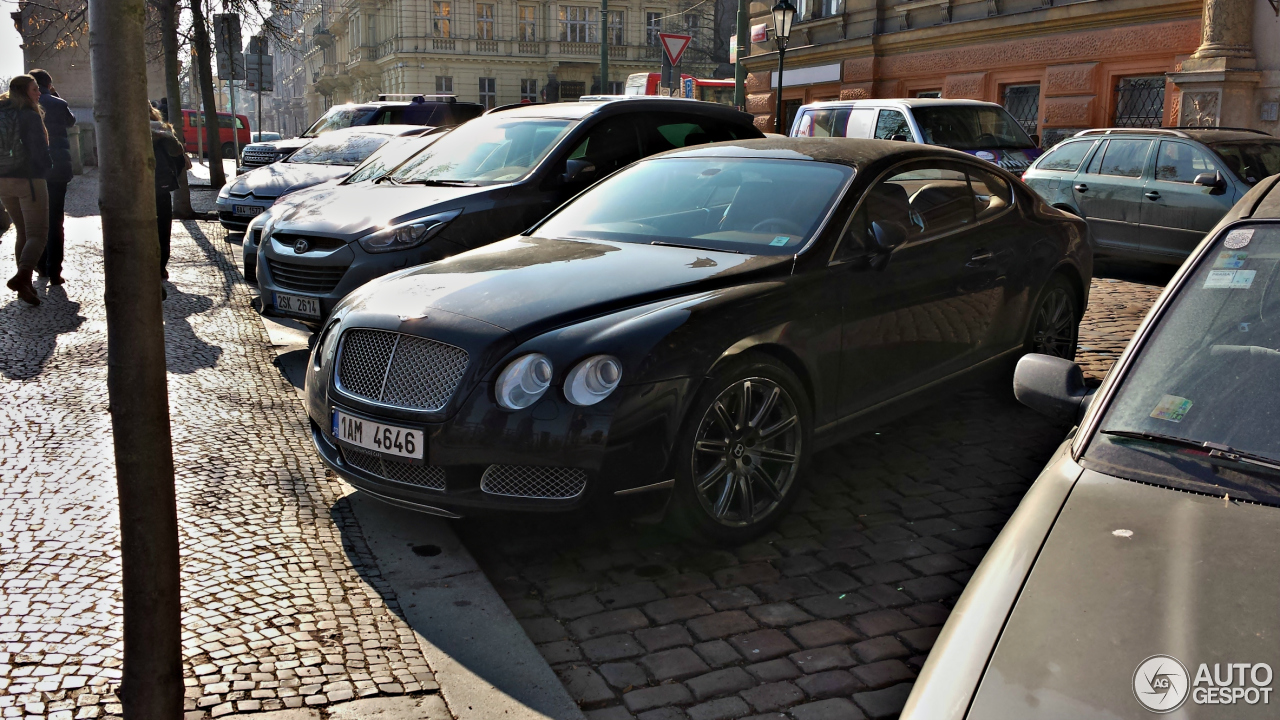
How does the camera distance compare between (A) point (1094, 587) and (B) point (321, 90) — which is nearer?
(A) point (1094, 587)

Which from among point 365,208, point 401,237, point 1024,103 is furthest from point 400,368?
point 1024,103

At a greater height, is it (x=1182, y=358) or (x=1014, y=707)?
(x=1182, y=358)

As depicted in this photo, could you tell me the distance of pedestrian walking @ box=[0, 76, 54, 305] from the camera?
917 centimetres

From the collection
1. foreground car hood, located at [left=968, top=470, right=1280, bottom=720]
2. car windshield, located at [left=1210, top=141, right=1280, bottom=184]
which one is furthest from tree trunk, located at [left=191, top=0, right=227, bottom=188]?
foreground car hood, located at [left=968, top=470, right=1280, bottom=720]

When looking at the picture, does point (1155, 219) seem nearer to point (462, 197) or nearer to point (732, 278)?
point (462, 197)

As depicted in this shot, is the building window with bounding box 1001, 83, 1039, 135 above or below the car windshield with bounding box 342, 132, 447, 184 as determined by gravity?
above

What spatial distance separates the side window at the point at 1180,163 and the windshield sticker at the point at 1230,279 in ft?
31.7

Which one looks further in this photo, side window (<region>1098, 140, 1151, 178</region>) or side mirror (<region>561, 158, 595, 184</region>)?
side window (<region>1098, 140, 1151, 178</region>)

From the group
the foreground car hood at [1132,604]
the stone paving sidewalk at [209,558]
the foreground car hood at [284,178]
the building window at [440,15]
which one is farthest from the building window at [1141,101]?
the building window at [440,15]

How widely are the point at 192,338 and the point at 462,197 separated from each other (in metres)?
2.22

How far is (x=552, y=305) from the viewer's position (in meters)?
4.21

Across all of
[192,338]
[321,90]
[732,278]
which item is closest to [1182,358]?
[732,278]

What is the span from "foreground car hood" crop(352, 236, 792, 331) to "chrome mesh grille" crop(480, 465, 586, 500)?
516 mm

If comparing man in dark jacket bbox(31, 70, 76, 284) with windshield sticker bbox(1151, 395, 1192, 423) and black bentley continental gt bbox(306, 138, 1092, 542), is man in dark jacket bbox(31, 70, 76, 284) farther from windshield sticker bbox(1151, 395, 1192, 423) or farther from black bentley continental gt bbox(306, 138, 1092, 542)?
windshield sticker bbox(1151, 395, 1192, 423)
